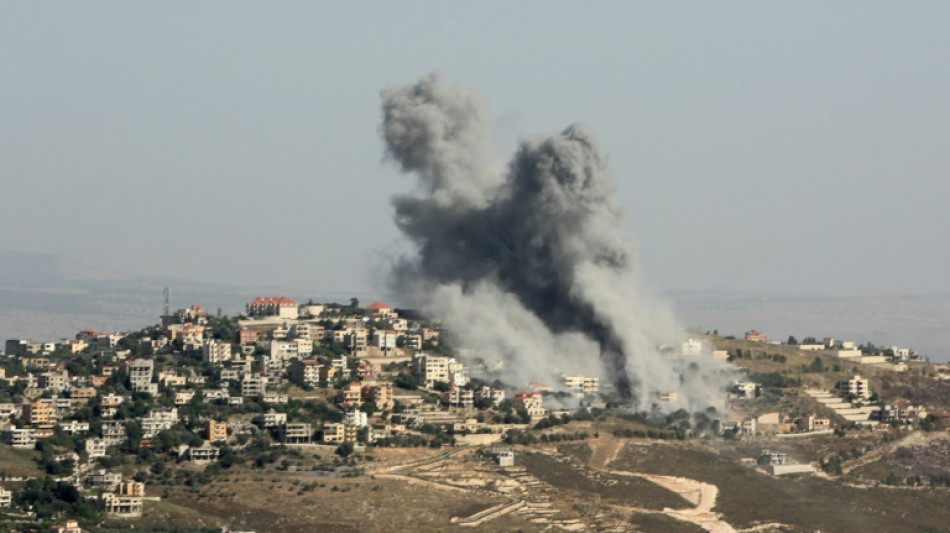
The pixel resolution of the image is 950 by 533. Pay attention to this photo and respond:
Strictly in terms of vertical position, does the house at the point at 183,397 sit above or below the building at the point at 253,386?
below

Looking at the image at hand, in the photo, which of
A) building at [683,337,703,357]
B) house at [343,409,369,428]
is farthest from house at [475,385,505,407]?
building at [683,337,703,357]

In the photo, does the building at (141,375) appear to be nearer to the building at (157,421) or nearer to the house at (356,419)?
the building at (157,421)

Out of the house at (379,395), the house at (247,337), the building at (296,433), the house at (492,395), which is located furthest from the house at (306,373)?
the building at (296,433)

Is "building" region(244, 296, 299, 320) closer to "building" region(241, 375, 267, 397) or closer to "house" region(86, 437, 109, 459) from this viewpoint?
"building" region(241, 375, 267, 397)

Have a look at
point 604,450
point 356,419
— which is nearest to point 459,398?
point 356,419

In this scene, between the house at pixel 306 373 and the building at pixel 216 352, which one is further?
the building at pixel 216 352

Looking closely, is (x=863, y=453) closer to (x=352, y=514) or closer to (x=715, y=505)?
(x=715, y=505)
